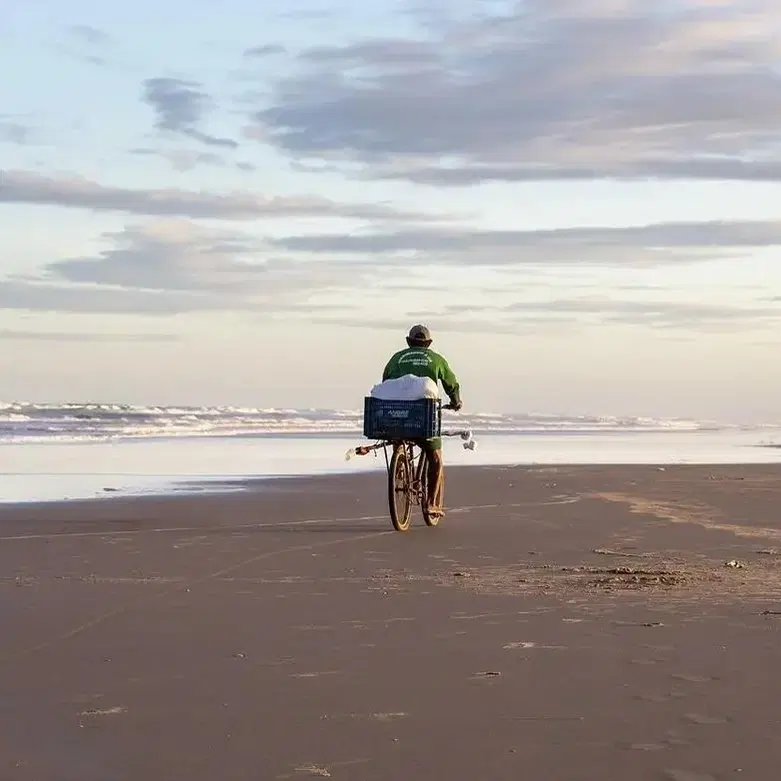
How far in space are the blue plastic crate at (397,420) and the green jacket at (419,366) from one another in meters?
0.36

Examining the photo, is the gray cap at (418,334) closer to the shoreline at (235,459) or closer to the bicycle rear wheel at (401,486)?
the bicycle rear wheel at (401,486)

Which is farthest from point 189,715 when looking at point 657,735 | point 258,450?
point 258,450

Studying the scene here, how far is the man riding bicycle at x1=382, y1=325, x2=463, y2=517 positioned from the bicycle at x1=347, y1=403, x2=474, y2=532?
2.6 inches

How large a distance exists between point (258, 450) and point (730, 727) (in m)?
27.4

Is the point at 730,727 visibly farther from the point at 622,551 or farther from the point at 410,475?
the point at 410,475

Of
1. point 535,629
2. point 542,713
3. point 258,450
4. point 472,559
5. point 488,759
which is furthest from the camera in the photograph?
point 258,450

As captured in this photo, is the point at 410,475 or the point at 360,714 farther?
the point at 410,475

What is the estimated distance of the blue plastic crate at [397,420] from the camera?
41.7ft

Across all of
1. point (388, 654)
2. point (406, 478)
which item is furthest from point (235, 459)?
point (388, 654)

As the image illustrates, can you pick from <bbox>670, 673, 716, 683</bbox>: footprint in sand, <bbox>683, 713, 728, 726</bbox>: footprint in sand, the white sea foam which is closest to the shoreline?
the white sea foam

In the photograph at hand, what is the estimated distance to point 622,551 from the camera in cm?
1075

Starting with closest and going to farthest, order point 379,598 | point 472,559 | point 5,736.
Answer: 1. point 5,736
2. point 379,598
3. point 472,559

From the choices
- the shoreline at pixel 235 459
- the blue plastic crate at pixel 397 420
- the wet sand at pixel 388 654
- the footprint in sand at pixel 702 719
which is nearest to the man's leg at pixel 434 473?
the blue plastic crate at pixel 397 420

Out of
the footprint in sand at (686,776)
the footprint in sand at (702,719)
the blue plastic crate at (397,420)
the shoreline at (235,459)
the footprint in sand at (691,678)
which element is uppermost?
the blue plastic crate at (397,420)
